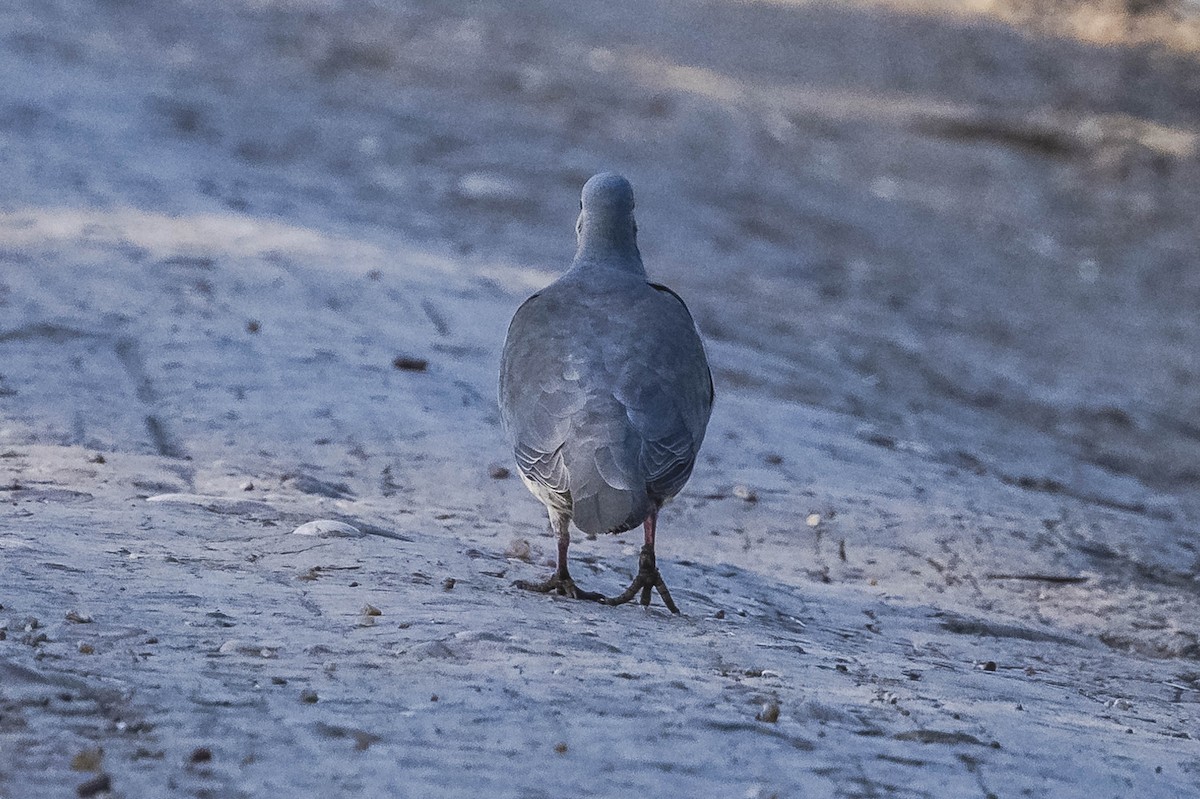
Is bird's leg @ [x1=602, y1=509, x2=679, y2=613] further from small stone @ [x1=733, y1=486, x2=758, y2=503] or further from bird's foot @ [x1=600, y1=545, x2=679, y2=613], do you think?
small stone @ [x1=733, y1=486, x2=758, y2=503]

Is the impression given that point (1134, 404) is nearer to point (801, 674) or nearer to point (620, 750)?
point (801, 674)

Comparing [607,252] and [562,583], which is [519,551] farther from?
[607,252]

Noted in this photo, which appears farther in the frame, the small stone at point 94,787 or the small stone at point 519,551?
the small stone at point 519,551

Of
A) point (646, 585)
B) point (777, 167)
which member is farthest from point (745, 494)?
point (777, 167)

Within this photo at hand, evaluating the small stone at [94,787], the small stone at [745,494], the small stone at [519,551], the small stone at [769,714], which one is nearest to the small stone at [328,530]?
the small stone at [519,551]

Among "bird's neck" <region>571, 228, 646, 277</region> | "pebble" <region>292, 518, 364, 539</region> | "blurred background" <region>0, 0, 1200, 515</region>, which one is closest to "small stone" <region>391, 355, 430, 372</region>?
"blurred background" <region>0, 0, 1200, 515</region>

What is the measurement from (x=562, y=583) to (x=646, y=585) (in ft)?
0.71

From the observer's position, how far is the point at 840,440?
679cm

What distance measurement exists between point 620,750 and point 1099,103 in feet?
48.9

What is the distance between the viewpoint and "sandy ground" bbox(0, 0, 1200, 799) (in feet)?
10.6

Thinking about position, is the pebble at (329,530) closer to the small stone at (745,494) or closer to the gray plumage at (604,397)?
the gray plumage at (604,397)

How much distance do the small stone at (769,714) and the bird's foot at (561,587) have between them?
3.33ft

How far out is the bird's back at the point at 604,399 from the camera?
405 centimetres

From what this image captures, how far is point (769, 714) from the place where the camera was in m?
3.32
